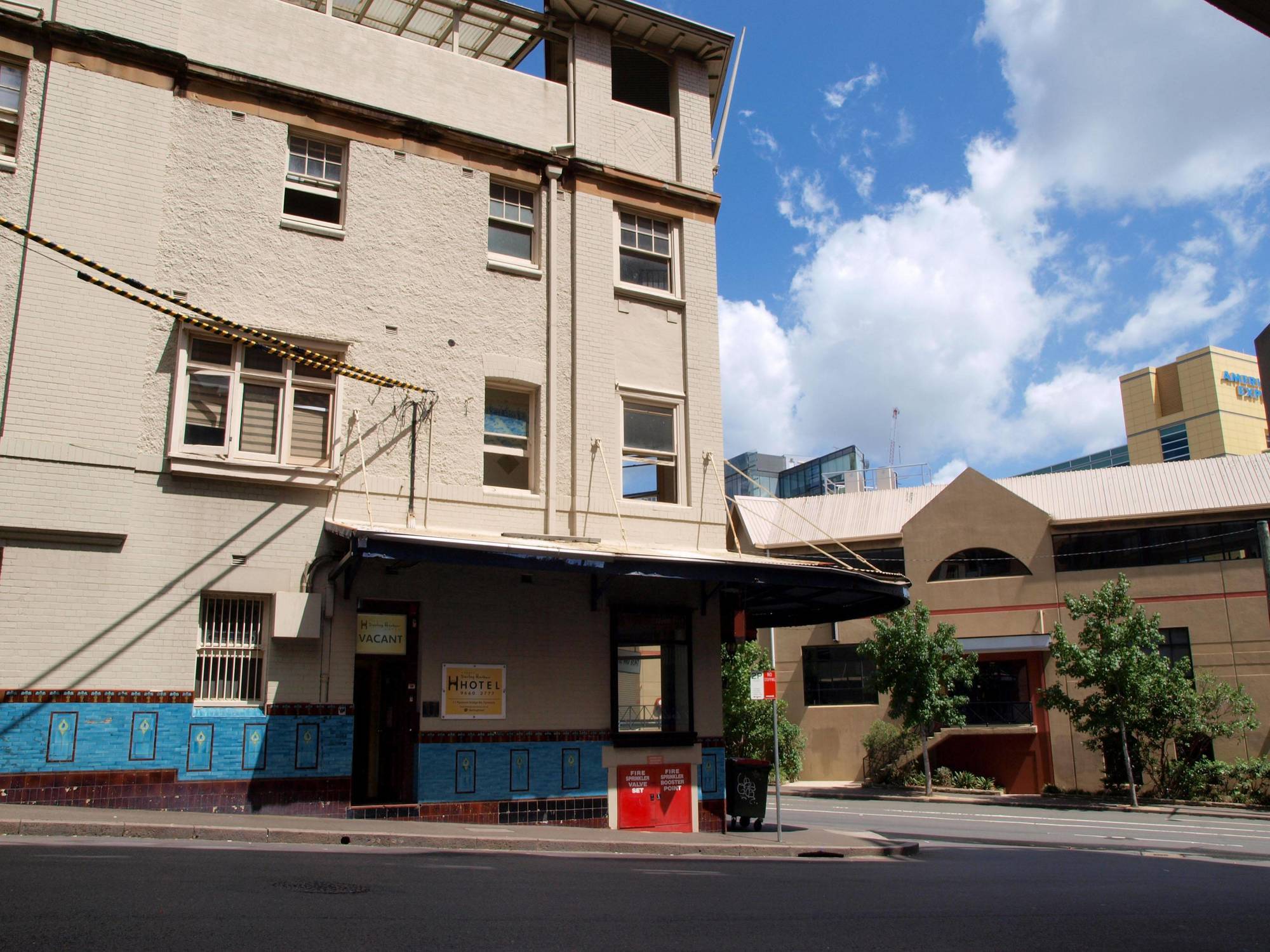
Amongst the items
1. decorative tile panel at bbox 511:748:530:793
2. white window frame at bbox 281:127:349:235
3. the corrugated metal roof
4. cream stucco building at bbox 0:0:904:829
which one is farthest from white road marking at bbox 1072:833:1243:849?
white window frame at bbox 281:127:349:235

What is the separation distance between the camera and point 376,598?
14.2m

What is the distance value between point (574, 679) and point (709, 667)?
2348 millimetres

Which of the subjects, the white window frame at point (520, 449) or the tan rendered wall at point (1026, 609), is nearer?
the white window frame at point (520, 449)

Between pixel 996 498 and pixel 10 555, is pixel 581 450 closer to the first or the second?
pixel 10 555

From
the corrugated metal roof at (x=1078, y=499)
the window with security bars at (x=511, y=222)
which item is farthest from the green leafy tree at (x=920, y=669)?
the window with security bars at (x=511, y=222)

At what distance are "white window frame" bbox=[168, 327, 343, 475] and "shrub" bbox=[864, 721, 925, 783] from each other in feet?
87.1

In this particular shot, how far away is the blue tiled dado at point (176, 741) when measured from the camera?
11898mm

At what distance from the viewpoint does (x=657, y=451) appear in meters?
17.2

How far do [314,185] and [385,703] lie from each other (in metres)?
7.35

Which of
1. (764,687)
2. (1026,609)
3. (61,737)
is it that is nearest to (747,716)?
(1026,609)

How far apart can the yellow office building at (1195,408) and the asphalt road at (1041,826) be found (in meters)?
71.2

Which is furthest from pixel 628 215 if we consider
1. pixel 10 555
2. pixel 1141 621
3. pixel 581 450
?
pixel 1141 621

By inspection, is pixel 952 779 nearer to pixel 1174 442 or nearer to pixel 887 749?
pixel 887 749

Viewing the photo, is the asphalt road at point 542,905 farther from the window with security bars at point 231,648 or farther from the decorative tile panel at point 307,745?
the window with security bars at point 231,648
